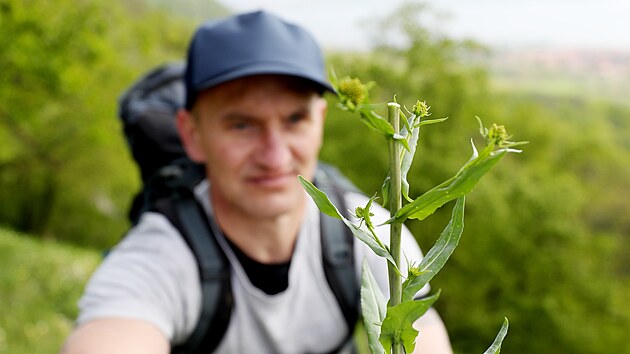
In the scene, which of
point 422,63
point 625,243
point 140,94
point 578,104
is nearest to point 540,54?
point 578,104

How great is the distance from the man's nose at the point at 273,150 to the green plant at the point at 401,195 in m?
2.29

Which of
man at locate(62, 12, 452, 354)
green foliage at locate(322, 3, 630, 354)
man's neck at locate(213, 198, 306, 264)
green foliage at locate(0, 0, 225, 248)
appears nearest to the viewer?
man at locate(62, 12, 452, 354)

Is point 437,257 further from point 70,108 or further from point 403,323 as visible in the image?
point 70,108

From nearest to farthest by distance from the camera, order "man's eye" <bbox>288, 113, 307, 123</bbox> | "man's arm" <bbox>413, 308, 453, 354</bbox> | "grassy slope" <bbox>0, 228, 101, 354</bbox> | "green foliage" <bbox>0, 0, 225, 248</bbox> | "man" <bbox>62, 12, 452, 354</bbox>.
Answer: "man's arm" <bbox>413, 308, 453, 354</bbox>, "man" <bbox>62, 12, 452, 354</bbox>, "man's eye" <bbox>288, 113, 307, 123</bbox>, "grassy slope" <bbox>0, 228, 101, 354</bbox>, "green foliage" <bbox>0, 0, 225, 248</bbox>

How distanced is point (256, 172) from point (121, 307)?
872mm

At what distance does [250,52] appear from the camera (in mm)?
3088

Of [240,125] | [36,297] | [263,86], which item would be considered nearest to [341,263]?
[240,125]

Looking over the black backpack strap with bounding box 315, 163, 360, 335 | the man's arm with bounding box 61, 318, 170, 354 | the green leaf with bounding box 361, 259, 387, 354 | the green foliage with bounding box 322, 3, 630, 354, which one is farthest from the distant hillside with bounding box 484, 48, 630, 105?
the green leaf with bounding box 361, 259, 387, 354

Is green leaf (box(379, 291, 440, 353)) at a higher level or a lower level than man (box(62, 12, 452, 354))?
higher

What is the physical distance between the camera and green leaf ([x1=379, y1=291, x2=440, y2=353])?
69 centimetres

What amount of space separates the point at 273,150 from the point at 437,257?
2314mm

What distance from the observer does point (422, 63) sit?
2327cm

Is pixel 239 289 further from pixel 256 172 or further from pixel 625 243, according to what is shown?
pixel 625 243

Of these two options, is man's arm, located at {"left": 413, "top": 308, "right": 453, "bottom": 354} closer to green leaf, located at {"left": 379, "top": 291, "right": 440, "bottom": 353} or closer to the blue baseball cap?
the blue baseball cap
